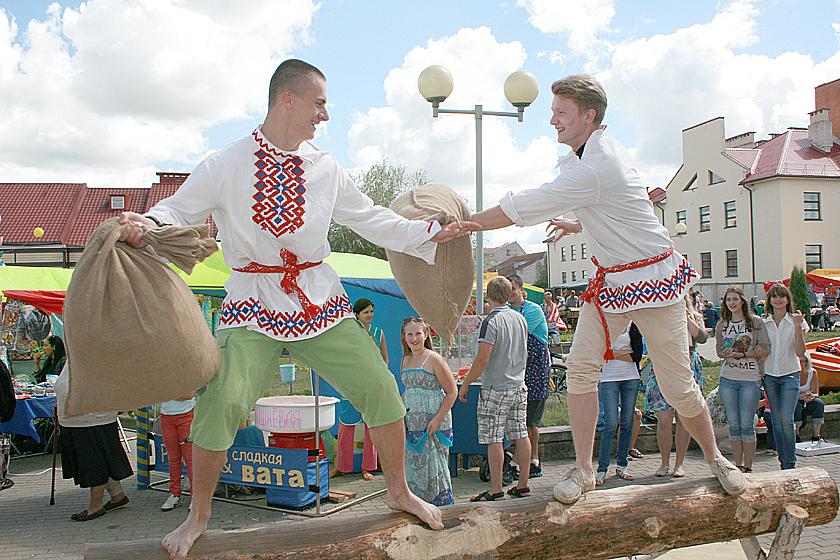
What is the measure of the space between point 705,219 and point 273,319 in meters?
35.4

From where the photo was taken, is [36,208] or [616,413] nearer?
[616,413]

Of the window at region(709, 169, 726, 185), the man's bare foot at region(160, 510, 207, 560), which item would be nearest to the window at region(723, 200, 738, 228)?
the window at region(709, 169, 726, 185)

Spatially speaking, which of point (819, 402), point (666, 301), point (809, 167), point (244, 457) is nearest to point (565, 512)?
point (666, 301)

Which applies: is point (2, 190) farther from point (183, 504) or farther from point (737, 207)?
point (737, 207)

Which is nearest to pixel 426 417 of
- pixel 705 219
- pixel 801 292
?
pixel 801 292

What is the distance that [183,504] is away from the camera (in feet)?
18.8

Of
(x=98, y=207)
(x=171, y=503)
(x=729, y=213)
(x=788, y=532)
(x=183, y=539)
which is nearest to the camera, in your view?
(x=183, y=539)

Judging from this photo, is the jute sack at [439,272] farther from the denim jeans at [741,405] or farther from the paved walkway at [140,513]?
the denim jeans at [741,405]

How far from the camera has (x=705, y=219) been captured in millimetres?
33906

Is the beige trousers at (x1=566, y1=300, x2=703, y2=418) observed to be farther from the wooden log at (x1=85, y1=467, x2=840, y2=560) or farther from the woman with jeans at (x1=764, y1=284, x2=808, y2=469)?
the woman with jeans at (x1=764, y1=284, x2=808, y2=469)

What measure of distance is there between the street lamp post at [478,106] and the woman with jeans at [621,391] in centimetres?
185

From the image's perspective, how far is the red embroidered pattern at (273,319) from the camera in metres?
2.57

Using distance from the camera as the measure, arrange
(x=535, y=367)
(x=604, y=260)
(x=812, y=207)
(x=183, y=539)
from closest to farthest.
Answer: (x=183, y=539), (x=604, y=260), (x=535, y=367), (x=812, y=207)

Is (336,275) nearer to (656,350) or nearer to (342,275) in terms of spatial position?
(656,350)
